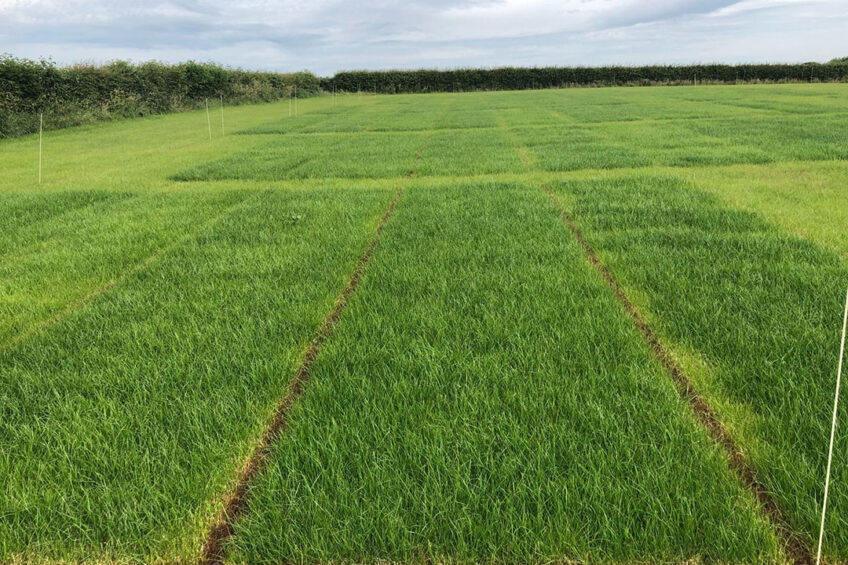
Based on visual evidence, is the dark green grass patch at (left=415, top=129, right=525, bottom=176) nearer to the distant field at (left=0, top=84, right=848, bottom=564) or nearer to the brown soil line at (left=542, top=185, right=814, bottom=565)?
the distant field at (left=0, top=84, right=848, bottom=564)

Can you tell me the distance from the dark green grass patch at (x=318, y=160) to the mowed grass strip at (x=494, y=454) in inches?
284

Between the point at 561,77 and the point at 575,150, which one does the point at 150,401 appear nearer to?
the point at 575,150

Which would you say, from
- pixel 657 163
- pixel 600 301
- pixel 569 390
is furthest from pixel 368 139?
pixel 569 390

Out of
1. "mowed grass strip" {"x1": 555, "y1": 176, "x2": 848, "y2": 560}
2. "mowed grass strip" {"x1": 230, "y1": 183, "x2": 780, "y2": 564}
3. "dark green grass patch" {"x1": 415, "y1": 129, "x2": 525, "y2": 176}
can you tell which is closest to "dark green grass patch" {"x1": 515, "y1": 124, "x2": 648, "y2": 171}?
"dark green grass patch" {"x1": 415, "y1": 129, "x2": 525, "y2": 176}

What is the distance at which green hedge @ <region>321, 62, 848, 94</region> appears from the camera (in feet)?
190

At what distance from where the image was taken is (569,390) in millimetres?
2531

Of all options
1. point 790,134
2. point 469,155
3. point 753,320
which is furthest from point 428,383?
point 790,134

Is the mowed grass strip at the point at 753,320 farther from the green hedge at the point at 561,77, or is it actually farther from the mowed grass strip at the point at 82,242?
the green hedge at the point at 561,77

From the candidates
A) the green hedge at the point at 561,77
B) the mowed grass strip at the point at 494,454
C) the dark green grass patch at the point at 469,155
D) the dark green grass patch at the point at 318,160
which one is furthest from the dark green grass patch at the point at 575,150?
the green hedge at the point at 561,77

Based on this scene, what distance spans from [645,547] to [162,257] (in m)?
4.94

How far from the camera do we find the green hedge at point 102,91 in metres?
20.5

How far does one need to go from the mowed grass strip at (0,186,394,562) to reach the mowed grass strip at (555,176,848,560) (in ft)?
6.94

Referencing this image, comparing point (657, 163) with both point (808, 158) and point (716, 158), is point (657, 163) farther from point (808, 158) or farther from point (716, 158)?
point (808, 158)

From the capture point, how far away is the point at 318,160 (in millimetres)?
11930
